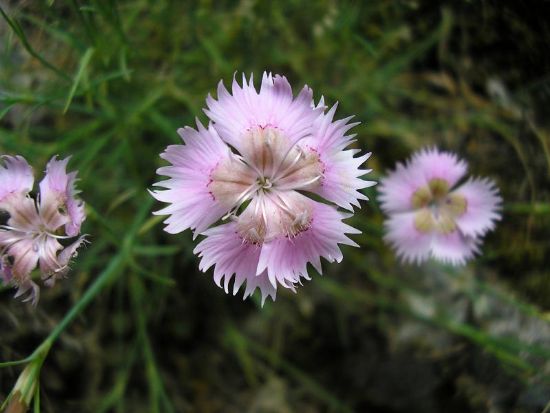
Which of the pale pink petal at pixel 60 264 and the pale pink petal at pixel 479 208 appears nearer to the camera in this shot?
the pale pink petal at pixel 60 264

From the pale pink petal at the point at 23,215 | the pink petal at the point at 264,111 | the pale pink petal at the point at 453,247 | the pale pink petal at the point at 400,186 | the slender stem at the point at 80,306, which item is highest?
the pale pink petal at the point at 400,186

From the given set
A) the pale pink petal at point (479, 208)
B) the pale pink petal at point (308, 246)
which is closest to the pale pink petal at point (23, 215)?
the pale pink petal at point (308, 246)

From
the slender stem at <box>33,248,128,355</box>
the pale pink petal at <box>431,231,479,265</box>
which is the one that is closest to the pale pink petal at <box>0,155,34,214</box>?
the slender stem at <box>33,248,128,355</box>

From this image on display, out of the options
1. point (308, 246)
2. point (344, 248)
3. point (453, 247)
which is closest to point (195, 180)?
point (308, 246)

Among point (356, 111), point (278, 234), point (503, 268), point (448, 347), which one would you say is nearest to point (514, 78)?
point (356, 111)

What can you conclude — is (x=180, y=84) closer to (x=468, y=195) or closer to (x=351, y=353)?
(x=468, y=195)

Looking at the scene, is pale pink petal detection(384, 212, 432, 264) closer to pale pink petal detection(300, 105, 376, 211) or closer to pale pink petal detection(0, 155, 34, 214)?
pale pink petal detection(300, 105, 376, 211)

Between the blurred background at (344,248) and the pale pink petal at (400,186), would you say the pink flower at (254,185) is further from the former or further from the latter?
the blurred background at (344,248)
